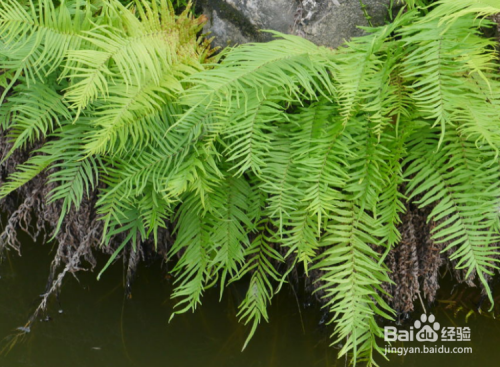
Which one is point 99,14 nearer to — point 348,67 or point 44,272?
point 348,67

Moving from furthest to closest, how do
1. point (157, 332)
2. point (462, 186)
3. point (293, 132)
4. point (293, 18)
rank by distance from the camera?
1. point (157, 332)
2. point (293, 18)
3. point (293, 132)
4. point (462, 186)

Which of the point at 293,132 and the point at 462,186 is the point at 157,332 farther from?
the point at 462,186

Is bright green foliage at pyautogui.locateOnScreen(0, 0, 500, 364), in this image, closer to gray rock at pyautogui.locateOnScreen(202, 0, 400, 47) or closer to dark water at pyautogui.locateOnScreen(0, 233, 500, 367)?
gray rock at pyautogui.locateOnScreen(202, 0, 400, 47)

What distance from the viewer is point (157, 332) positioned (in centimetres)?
224

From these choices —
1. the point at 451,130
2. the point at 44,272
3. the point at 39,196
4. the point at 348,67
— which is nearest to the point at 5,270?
the point at 44,272

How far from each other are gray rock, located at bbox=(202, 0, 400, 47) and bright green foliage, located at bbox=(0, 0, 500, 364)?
210mm

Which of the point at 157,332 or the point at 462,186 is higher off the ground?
the point at 462,186

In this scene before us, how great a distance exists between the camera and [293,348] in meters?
2.18

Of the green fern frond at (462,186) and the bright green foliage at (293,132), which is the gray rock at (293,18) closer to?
the bright green foliage at (293,132)

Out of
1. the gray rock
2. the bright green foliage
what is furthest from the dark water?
the gray rock

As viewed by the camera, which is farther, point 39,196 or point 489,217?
point 39,196

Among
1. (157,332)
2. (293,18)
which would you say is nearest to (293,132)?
(293,18)

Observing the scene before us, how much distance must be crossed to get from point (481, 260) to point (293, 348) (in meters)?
0.95

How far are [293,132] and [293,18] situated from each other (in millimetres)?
525
